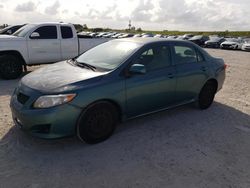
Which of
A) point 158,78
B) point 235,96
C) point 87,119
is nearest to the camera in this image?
point 87,119

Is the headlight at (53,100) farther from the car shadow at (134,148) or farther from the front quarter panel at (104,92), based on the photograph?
the car shadow at (134,148)

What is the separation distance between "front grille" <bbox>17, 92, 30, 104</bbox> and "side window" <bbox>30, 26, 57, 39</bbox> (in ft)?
18.1

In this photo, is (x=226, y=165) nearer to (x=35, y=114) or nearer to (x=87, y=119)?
(x=87, y=119)

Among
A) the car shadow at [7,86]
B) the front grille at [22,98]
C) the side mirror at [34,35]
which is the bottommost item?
the car shadow at [7,86]

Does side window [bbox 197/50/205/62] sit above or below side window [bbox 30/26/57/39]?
below

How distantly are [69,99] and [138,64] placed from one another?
1.29m

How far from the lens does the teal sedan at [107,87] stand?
359 centimetres

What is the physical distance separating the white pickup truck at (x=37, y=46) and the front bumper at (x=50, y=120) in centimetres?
528

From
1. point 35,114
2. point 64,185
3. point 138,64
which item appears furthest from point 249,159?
point 35,114

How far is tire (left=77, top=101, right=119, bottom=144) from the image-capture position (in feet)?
12.4

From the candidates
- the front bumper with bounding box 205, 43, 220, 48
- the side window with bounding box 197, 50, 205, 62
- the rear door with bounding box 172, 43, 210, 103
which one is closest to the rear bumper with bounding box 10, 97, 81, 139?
the rear door with bounding box 172, 43, 210, 103

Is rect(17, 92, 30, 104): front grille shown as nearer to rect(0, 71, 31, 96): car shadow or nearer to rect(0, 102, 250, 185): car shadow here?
rect(0, 102, 250, 185): car shadow

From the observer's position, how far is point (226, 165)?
3.60 metres

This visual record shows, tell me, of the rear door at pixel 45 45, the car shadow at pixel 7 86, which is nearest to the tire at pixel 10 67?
the car shadow at pixel 7 86
